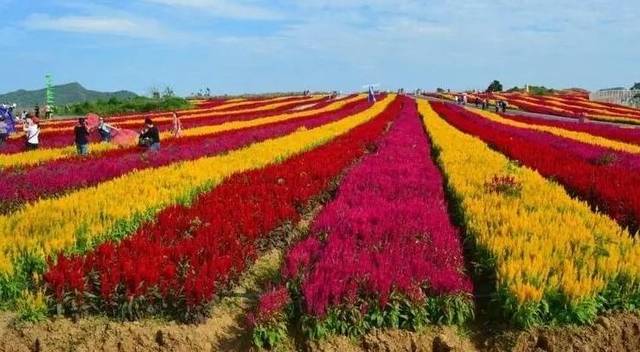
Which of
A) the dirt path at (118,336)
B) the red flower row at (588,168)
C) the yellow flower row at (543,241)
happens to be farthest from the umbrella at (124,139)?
the dirt path at (118,336)

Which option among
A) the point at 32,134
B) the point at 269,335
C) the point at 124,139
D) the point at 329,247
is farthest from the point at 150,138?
the point at 269,335

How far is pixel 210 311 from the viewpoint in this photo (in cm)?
589

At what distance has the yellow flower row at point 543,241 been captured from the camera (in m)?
5.59

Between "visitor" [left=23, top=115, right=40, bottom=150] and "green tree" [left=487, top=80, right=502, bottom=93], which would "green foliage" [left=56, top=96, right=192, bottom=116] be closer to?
"visitor" [left=23, top=115, right=40, bottom=150]

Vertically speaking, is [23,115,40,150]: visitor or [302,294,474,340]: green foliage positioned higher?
[23,115,40,150]: visitor

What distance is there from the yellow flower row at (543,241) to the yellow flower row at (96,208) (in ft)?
14.4

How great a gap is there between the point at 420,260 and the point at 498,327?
3.03 ft

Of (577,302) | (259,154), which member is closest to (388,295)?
(577,302)

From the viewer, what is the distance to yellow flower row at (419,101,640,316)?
559 centimetres

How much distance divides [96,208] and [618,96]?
79.3 meters

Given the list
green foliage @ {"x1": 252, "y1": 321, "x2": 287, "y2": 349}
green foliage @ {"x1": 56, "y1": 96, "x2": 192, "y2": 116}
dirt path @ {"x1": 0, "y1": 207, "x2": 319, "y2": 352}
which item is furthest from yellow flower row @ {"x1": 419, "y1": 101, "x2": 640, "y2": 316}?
green foliage @ {"x1": 56, "y1": 96, "x2": 192, "y2": 116}

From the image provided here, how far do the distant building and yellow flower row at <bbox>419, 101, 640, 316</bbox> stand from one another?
6962 cm

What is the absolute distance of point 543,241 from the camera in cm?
677

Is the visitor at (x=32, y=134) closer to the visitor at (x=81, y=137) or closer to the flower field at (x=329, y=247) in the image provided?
the visitor at (x=81, y=137)
